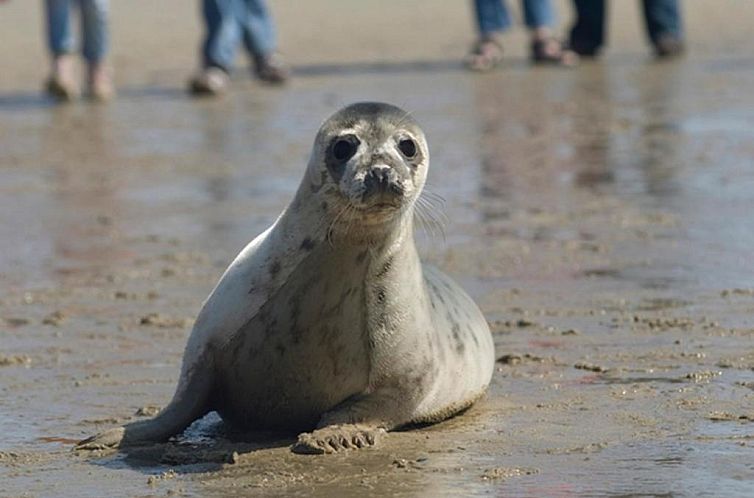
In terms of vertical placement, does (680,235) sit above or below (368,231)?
below

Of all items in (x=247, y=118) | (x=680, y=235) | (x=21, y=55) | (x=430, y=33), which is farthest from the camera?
(x=430, y=33)

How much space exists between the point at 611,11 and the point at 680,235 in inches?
540

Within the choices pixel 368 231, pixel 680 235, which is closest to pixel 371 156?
pixel 368 231

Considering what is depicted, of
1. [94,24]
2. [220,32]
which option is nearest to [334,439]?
[94,24]

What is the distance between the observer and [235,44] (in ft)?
50.5

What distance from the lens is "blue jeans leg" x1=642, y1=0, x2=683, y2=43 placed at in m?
16.5

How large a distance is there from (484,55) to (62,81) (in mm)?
3486

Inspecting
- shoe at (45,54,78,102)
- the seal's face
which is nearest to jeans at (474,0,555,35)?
shoe at (45,54,78,102)

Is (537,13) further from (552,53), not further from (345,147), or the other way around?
(345,147)

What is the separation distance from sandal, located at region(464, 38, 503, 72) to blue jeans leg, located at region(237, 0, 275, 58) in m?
1.64

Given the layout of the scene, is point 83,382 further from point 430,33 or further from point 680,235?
point 430,33

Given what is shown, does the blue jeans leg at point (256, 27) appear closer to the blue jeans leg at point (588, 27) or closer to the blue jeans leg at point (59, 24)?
the blue jeans leg at point (59, 24)

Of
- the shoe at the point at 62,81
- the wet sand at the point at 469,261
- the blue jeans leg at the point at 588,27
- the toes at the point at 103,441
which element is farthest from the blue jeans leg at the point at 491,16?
the toes at the point at 103,441

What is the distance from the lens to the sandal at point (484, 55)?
16.4m
